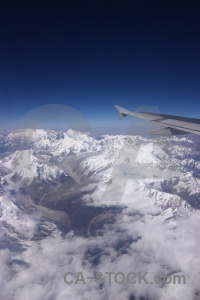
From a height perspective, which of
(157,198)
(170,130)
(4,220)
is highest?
(170,130)

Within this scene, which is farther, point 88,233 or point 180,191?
point 180,191

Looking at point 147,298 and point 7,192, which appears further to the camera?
point 7,192

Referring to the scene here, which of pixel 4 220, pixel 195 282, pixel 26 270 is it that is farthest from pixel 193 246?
pixel 4 220

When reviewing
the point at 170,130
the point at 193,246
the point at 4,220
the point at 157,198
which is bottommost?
the point at 4,220

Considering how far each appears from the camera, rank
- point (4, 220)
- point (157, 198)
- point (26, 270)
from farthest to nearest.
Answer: point (157, 198) → point (4, 220) → point (26, 270)

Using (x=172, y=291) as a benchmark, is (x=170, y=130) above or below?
above

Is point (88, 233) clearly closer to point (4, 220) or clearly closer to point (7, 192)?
point (4, 220)

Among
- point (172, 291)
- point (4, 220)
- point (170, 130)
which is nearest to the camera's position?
point (170, 130)

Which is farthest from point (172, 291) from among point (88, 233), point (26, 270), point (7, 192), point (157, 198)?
point (7, 192)

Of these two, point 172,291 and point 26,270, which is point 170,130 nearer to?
point 172,291
